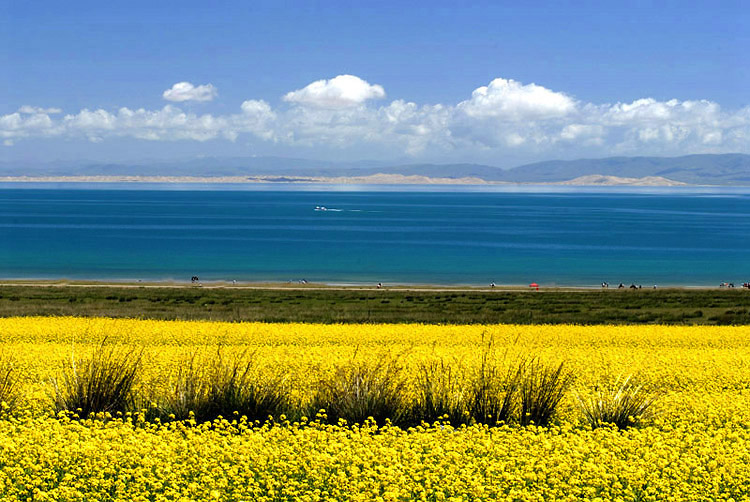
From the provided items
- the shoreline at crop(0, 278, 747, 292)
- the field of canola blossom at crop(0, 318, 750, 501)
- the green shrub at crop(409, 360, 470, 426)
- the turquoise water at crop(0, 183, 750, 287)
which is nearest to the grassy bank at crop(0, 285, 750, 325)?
the shoreline at crop(0, 278, 747, 292)

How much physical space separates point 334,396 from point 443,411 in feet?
6.06

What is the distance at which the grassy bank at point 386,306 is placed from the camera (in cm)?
3381

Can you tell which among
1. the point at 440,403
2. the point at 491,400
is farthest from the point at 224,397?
the point at 491,400

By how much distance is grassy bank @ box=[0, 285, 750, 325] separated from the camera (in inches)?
1331

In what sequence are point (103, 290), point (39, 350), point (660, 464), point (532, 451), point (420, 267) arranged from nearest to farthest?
point (660, 464)
point (532, 451)
point (39, 350)
point (103, 290)
point (420, 267)

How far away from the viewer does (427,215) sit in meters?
195

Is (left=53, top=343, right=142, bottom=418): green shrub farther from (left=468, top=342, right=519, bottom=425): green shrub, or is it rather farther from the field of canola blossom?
(left=468, top=342, right=519, bottom=425): green shrub

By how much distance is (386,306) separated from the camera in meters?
42.8

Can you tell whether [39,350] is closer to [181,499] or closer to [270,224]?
[181,499]

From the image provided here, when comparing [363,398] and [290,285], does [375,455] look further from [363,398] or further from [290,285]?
[290,285]

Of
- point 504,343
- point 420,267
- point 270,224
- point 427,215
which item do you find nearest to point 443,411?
point 504,343

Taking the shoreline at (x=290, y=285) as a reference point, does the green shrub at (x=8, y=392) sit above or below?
above

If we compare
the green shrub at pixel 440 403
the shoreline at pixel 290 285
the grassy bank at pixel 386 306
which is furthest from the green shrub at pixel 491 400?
the shoreline at pixel 290 285

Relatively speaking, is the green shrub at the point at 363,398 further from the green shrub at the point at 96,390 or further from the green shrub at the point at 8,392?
the green shrub at the point at 8,392
